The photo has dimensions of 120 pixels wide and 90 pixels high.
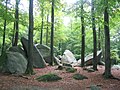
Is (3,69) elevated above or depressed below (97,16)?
below

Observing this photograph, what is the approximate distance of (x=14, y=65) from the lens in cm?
1386

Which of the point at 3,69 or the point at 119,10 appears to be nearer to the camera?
the point at 119,10

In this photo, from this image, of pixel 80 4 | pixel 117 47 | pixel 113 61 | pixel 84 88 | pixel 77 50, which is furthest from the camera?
pixel 77 50

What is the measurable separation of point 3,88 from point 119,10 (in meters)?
8.06

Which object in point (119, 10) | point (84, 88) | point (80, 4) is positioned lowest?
point (84, 88)

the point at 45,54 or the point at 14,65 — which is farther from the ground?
the point at 45,54

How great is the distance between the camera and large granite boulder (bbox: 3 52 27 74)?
44.5 ft

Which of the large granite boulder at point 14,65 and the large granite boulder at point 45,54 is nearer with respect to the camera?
the large granite boulder at point 14,65

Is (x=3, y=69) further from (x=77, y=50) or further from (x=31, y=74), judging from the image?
(x=77, y=50)

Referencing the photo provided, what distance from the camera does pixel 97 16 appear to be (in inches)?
539

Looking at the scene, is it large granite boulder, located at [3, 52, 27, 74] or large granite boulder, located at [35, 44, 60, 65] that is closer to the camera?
large granite boulder, located at [3, 52, 27, 74]

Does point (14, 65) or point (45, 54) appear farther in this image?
point (45, 54)

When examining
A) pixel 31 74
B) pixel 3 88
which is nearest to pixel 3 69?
pixel 31 74

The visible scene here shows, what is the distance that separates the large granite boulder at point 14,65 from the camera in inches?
535
